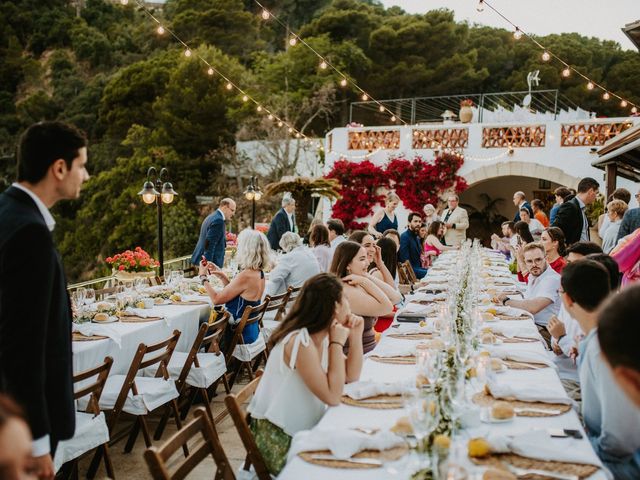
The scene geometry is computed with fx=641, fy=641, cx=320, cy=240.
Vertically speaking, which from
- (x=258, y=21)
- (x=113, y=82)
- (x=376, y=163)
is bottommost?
(x=376, y=163)

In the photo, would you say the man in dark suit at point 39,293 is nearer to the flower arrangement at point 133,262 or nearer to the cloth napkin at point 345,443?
the cloth napkin at point 345,443

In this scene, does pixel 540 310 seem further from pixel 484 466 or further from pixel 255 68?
pixel 255 68

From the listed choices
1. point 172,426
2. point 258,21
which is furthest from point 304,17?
point 172,426

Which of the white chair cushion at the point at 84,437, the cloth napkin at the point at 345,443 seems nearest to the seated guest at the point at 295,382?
the cloth napkin at the point at 345,443

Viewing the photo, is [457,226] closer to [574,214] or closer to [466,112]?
[574,214]

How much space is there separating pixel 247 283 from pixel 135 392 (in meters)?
1.41

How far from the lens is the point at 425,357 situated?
8.09 ft

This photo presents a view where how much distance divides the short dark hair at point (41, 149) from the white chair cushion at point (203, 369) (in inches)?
102

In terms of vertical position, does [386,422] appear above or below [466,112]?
below

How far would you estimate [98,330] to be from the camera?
4371 millimetres

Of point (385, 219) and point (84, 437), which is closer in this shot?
point (84, 437)

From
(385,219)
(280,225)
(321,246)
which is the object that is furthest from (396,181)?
(321,246)

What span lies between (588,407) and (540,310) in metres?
2.41

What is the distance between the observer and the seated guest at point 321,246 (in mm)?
6488
